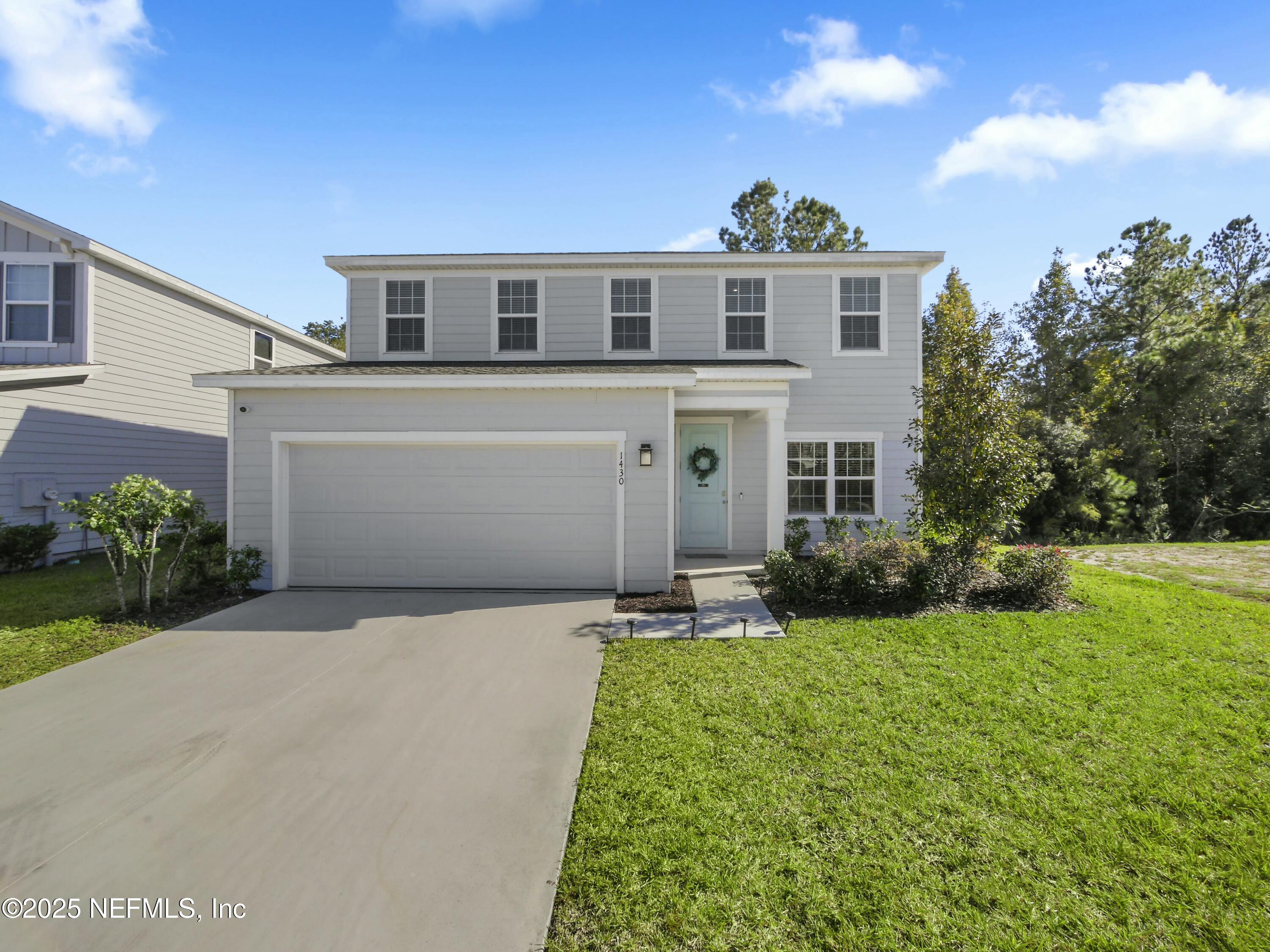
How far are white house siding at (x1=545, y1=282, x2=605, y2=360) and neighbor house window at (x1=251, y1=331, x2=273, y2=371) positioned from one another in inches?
318

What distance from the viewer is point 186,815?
311 centimetres

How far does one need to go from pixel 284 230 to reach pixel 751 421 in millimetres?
10170

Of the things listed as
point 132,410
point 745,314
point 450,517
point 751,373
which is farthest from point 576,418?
point 132,410

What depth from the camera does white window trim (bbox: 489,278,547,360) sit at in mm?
10539

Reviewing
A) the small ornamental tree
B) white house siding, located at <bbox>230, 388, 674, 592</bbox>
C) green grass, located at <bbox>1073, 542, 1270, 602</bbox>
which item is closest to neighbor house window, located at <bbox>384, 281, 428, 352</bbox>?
white house siding, located at <bbox>230, 388, 674, 592</bbox>

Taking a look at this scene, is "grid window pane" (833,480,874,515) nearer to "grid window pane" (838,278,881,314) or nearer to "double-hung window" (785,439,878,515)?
"double-hung window" (785,439,878,515)

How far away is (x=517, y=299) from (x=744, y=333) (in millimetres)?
4394

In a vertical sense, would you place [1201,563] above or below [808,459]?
below

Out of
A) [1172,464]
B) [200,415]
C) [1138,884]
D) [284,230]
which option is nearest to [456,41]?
[284,230]

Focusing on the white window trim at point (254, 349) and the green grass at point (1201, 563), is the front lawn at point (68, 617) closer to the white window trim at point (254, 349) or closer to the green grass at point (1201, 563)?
the white window trim at point (254, 349)

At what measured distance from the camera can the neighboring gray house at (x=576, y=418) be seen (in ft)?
25.6

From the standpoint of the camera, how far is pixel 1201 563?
29.8ft

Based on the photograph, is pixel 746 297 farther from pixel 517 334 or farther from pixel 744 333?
pixel 517 334

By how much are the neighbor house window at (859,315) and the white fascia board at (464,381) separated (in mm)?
4381
